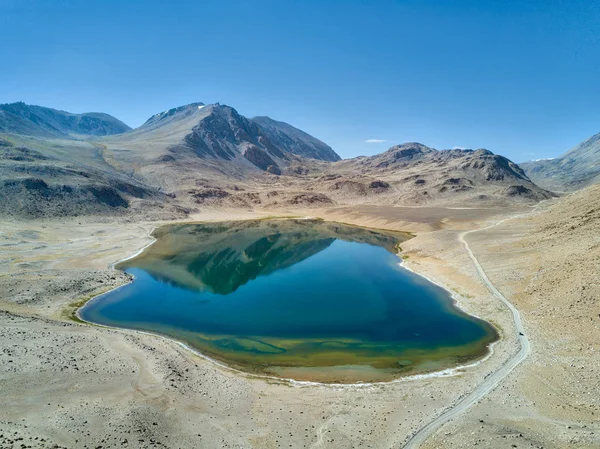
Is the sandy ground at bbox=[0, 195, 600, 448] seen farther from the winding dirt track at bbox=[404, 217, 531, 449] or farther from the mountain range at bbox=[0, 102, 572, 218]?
the mountain range at bbox=[0, 102, 572, 218]

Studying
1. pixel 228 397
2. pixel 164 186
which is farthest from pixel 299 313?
pixel 164 186

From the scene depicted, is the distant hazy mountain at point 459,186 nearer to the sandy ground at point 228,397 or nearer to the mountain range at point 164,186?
the mountain range at point 164,186

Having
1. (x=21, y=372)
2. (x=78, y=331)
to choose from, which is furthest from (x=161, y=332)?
(x=21, y=372)

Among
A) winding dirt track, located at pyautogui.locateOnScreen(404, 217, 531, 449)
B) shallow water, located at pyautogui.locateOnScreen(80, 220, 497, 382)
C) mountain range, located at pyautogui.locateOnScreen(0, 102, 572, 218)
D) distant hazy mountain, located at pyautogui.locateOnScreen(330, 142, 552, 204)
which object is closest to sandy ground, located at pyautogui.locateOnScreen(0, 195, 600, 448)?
winding dirt track, located at pyautogui.locateOnScreen(404, 217, 531, 449)

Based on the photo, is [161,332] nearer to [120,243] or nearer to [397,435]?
[397,435]

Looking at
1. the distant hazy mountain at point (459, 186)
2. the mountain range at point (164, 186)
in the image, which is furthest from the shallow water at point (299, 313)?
the distant hazy mountain at point (459, 186)
